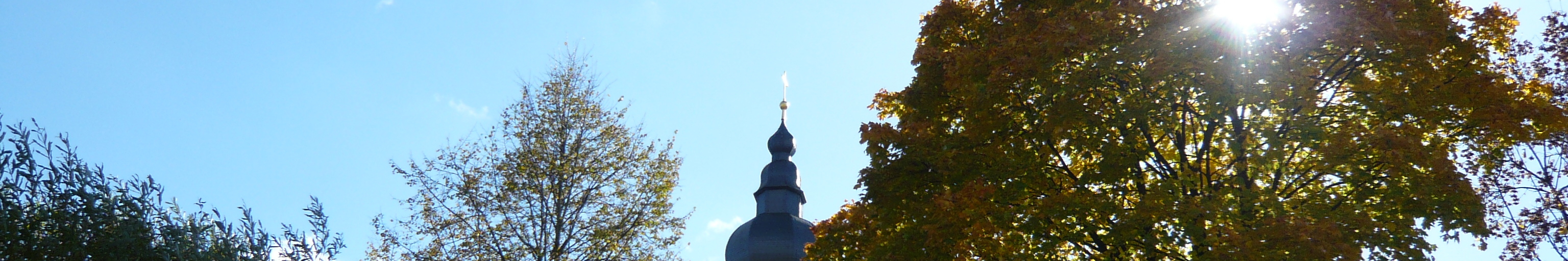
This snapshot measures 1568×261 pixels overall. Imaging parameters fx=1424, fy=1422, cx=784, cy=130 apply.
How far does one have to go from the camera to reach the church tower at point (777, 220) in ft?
131

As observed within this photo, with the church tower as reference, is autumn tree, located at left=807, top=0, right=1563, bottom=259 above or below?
below

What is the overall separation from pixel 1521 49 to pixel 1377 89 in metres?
9.01

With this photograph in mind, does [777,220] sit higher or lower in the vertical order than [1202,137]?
higher

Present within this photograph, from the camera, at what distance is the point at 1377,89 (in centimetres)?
1314

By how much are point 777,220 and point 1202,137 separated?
26.8 m

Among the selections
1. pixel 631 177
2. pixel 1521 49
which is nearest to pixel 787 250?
pixel 631 177

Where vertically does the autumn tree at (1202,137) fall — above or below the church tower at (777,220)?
below

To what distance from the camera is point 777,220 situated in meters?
40.9

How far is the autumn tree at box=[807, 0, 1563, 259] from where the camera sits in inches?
479

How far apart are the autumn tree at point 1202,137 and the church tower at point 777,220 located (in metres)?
24.6

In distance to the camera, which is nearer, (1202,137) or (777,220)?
(1202,137)

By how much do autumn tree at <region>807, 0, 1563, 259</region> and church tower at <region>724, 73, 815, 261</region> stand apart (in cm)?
2464

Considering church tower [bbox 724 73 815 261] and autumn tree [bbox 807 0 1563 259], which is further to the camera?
church tower [bbox 724 73 815 261]

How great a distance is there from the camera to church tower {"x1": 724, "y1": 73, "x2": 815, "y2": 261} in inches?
1567
